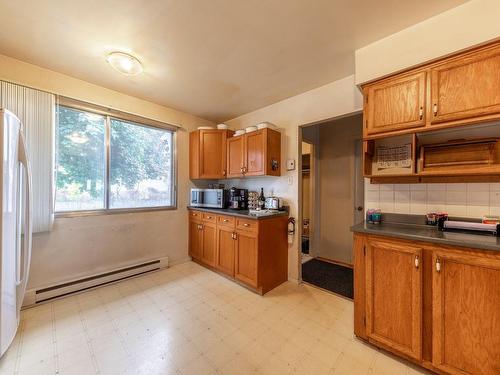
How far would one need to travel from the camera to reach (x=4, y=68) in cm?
195

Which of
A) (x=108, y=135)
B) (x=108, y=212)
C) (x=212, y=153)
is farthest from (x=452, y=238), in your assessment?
(x=108, y=135)

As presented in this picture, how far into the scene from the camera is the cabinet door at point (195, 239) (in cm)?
321

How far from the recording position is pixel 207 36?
1688 mm

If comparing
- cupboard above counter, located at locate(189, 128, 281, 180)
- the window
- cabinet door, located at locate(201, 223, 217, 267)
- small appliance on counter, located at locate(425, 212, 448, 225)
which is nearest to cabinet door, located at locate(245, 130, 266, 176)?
cupboard above counter, located at locate(189, 128, 281, 180)

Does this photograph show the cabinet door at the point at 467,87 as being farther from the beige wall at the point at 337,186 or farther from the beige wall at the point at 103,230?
the beige wall at the point at 103,230

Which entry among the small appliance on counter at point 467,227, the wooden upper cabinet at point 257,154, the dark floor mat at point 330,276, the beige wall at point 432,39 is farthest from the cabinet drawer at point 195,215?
the small appliance on counter at point 467,227

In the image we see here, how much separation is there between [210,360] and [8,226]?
169 centimetres

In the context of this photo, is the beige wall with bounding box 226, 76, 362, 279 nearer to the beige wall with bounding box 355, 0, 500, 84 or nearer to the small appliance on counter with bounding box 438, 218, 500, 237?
the beige wall with bounding box 355, 0, 500, 84

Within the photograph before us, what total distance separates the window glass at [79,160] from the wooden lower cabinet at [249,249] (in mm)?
1488

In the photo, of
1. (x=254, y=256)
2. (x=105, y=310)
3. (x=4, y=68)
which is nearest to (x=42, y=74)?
(x=4, y=68)

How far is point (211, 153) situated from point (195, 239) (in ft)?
4.65

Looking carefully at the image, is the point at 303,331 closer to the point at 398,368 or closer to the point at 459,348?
the point at 398,368

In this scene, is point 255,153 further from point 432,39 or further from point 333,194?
point 432,39

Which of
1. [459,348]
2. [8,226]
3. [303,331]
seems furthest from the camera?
[303,331]
